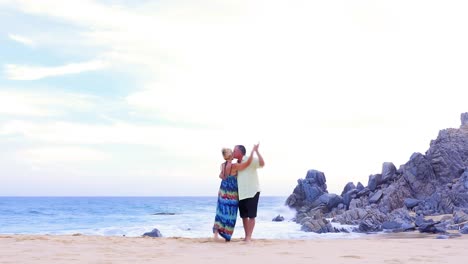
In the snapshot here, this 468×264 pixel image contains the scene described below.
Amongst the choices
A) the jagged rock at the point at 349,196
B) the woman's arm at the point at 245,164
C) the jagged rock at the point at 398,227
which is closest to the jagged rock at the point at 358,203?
the jagged rock at the point at 349,196

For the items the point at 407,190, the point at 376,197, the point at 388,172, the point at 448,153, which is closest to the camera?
the point at 376,197

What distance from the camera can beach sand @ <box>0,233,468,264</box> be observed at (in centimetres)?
771

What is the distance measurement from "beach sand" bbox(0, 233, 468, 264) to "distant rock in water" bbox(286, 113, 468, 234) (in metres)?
23.0

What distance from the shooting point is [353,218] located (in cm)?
3244

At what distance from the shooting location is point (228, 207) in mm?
11031

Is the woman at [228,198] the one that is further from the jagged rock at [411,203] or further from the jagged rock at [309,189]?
the jagged rock at [309,189]

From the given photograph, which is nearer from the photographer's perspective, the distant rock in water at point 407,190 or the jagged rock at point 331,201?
the distant rock in water at point 407,190

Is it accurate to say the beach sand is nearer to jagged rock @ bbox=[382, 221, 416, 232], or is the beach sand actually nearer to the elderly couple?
the elderly couple

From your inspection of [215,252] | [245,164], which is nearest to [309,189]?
[245,164]

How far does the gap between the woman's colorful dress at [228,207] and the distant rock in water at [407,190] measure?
73.1 ft

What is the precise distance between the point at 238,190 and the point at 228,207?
0.48m

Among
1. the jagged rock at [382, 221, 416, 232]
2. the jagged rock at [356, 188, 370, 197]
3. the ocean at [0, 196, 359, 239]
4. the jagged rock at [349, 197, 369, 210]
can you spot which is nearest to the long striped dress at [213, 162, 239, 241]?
the ocean at [0, 196, 359, 239]

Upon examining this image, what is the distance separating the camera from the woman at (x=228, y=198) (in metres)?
10.9

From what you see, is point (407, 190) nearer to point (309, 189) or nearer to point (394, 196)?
point (394, 196)
